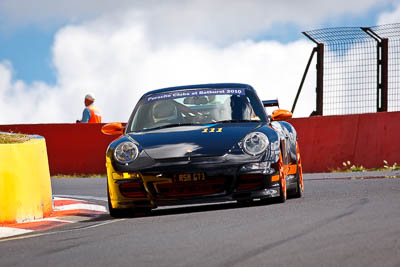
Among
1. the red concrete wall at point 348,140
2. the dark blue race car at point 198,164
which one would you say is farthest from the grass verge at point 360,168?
the dark blue race car at point 198,164

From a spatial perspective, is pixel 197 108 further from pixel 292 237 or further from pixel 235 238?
pixel 292 237

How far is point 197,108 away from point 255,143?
1.29m

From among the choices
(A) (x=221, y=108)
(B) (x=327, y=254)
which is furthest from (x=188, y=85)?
(B) (x=327, y=254)

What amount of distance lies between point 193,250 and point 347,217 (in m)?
1.83

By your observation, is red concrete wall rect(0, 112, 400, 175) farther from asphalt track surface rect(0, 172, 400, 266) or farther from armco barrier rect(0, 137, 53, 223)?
armco barrier rect(0, 137, 53, 223)

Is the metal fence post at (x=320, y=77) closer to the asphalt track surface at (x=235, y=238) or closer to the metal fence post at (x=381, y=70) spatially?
the metal fence post at (x=381, y=70)

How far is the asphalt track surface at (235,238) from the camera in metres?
5.44

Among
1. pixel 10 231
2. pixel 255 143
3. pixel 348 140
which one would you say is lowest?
pixel 348 140

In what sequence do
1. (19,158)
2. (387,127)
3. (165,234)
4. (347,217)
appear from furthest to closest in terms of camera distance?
(387,127)
(19,158)
(347,217)
(165,234)

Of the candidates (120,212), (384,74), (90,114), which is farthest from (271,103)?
(90,114)

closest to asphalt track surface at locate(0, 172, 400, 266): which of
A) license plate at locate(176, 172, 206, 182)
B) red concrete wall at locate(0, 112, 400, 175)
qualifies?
license plate at locate(176, 172, 206, 182)

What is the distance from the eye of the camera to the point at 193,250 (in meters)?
5.83

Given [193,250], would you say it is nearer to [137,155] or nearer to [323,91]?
[137,155]

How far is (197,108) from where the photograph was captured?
9.47m
